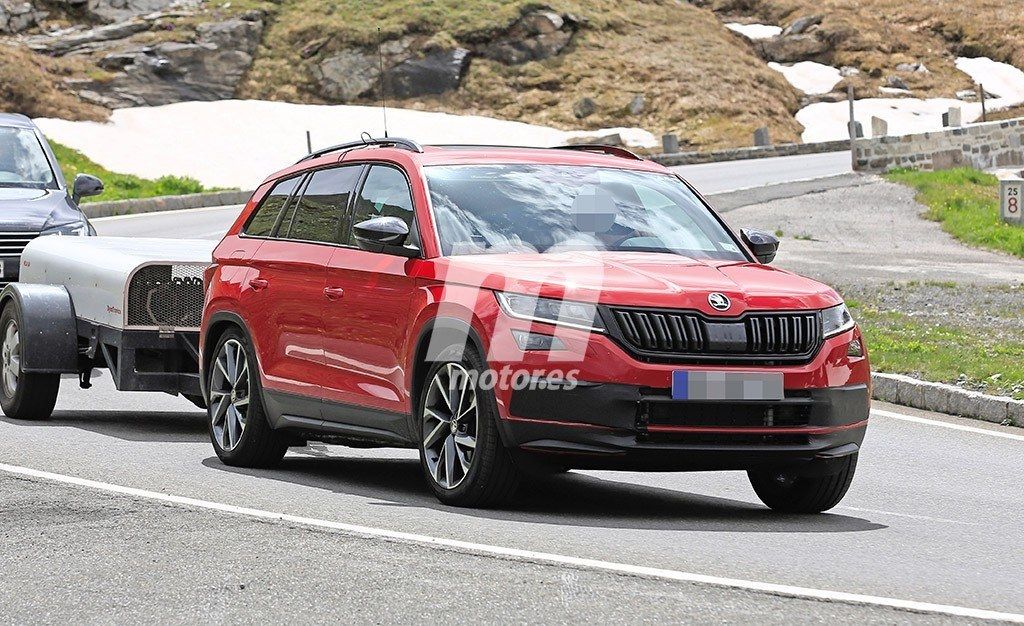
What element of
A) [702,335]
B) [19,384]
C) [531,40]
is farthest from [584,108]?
[702,335]

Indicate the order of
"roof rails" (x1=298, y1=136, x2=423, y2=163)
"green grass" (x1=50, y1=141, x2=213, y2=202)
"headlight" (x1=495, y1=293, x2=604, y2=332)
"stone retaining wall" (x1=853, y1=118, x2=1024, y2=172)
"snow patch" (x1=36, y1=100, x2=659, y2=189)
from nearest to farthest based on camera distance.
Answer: "headlight" (x1=495, y1=293, x2=604, y2=332), "roof rails" (x1=298, y1=136, x2=423, y2=163), "stone retaining wall" (x1=853, y1=118, x2=1024, y2=172), "green grass" (x1=50, y1=141, x2=213, y2=202), "snow patch" (x1=36, y1=100, x2=659, y2=189)

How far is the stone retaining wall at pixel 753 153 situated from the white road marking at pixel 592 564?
40679 mm

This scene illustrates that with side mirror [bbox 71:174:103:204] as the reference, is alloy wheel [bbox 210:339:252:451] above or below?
below

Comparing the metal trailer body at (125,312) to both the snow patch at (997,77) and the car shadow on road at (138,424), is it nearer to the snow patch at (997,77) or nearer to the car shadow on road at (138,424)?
the car shadow on road at (138,424)

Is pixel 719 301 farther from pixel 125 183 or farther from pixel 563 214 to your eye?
pixel 125 183

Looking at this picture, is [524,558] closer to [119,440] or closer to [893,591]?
[893,591]

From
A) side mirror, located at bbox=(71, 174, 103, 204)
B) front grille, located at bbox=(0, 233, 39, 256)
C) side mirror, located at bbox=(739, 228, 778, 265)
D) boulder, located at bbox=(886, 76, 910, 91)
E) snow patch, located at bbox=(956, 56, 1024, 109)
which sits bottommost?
snow patch, located at bbox=(956, 56, 1024, 109)

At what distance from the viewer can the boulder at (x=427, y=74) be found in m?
64.3

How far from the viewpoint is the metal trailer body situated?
11211 millimetres

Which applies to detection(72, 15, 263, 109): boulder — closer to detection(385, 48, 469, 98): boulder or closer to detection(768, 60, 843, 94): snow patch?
detection(385, 48, 469, 98): boulder

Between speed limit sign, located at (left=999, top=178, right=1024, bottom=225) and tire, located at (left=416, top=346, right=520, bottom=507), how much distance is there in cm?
2247

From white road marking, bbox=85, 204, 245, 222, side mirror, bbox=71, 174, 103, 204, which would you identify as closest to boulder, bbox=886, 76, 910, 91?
white road marking, bbox=85, 204, 245, 222

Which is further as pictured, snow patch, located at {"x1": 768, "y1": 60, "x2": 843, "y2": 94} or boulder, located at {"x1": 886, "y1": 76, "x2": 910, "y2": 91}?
boulder, located at {"x1": 886, "y1": 76, "x2": 910, "y2": 91}

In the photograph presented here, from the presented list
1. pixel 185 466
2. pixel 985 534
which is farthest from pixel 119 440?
pixel 985 534
